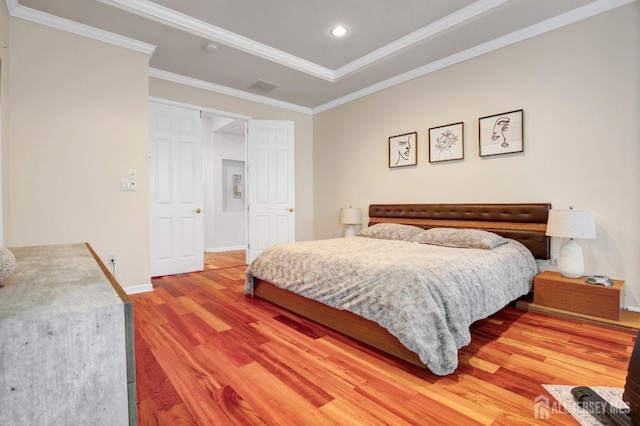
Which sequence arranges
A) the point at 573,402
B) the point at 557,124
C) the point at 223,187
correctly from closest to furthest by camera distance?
the point at 573,402 < the point at 557,124 < the point at 223,187

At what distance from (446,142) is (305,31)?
79.9 inches

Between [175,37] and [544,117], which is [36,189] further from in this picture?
[544,117]

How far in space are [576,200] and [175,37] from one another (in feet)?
13.7

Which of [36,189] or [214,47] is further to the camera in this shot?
[214,47]

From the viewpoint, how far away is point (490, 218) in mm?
3307

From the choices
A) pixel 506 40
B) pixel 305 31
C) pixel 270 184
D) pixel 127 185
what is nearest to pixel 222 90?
pixel 270 184

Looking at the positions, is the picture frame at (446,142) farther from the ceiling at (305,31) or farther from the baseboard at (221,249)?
the baseboard at (221,249)

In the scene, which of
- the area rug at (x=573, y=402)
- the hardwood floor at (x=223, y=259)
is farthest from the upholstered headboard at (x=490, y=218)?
the hardwood floor at (x=223, y=259)

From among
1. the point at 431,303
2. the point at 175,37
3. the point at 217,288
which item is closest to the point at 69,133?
the point at 175,37

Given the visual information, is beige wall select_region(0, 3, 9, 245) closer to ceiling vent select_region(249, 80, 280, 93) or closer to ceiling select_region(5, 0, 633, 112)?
ceiling select_region(5, 0, 633, 112)

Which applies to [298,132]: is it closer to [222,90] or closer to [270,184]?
[270,184]

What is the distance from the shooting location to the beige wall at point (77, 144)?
2727mm

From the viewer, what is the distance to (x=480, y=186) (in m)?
3.46

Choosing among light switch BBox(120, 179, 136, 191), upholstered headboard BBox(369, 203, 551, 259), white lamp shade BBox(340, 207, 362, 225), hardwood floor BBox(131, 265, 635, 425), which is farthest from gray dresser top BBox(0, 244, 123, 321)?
white lamp shade BBox(340, 207, 362, 225)
